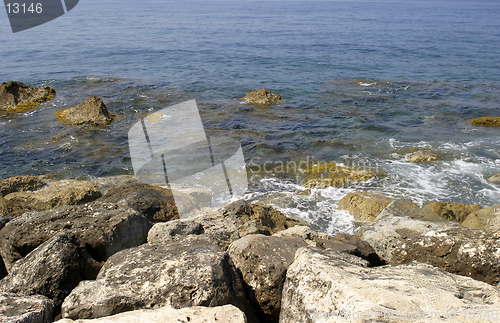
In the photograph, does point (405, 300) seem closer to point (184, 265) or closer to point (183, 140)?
point (184, 265)

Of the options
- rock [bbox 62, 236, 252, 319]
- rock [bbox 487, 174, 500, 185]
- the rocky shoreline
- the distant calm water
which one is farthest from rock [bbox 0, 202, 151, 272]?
rock [bbox 487, 174, 500, 185]

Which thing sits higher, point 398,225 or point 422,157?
point 398,225

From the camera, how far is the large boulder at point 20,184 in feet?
24.7

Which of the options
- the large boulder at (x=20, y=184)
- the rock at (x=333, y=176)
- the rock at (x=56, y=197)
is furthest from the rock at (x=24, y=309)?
the rock at (x=333, y=176)

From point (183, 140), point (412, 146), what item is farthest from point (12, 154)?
point (412, 146)

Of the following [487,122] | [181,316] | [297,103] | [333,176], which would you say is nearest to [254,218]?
[181,316]

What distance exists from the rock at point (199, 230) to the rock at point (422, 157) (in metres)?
6.91

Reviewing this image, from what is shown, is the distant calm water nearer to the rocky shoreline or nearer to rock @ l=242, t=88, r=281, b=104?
rock @ l=242, t=88, r=281, b=104

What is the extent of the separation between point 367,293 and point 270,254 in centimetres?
126

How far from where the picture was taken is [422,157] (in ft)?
32.6

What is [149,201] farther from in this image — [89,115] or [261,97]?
[261,97]

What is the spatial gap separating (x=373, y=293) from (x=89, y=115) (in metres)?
12.5

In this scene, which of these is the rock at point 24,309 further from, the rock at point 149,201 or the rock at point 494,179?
the rock at point 494,179

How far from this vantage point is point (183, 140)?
11.3 meters
